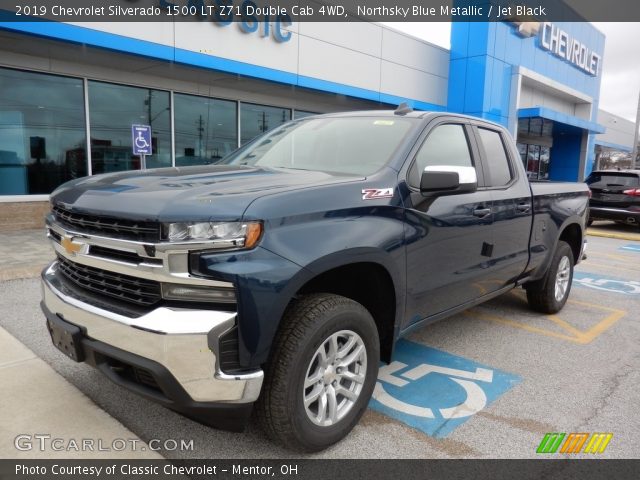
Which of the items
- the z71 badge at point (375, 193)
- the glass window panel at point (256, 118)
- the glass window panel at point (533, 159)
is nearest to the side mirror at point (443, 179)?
Answer: the z71 badge at point (375, 193)

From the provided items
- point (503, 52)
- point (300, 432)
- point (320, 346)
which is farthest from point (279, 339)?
point (503, 52)

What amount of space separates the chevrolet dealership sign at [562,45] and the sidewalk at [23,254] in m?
18.8

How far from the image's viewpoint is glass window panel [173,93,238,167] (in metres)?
12.4

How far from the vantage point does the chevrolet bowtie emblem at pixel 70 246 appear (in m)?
2.54

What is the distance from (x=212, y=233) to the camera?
2139 millimetres

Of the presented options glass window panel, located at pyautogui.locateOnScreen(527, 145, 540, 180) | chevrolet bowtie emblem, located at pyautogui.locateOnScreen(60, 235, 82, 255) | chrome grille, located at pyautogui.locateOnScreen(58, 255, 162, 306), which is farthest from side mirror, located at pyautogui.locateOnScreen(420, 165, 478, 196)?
glass window panel, located at pyautogui.locateOnScreen(527, 145, 540, 180)

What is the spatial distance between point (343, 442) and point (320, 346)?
67 centimetres

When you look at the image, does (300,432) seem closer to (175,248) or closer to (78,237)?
(175,248)

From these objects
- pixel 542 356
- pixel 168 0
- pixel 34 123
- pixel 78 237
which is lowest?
pixel 542 356

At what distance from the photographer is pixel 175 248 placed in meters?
2.12

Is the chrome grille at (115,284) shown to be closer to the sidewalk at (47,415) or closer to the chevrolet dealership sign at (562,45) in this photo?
the sidewalk at (47,415)

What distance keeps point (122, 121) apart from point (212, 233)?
34.0 feet

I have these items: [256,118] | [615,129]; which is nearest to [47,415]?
[256,118]

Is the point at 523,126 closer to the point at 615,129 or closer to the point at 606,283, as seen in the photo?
the point at 606,283
